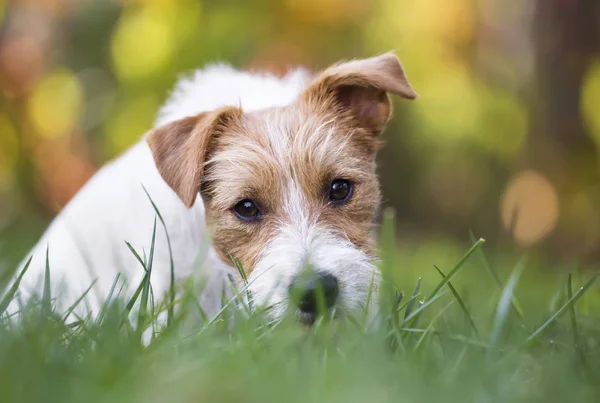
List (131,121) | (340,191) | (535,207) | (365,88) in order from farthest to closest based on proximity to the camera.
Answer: (131,121) → (535,207) → (365,88) → (340,191)

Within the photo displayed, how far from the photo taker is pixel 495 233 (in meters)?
10.4

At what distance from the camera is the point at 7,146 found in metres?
9.84

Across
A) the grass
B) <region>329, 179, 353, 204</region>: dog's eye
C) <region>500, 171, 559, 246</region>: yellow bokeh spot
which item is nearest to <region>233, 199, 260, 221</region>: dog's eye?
<region>329, 179, 353, 204</region>: dog's eye

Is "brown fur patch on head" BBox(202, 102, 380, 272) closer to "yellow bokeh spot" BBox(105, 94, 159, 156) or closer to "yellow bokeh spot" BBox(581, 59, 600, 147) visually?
"yellow bokeh spot" BBox(581, 59, 600, 147)

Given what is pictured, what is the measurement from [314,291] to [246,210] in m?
0.85

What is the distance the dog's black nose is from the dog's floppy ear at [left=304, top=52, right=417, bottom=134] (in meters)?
1.12

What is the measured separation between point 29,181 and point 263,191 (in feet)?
23.3

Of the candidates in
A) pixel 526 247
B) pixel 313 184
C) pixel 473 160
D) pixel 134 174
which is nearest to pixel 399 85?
pixel 313 184

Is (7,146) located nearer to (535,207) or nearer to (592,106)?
(535,207)

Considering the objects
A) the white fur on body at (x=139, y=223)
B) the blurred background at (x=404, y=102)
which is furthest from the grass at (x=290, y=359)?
the blurred background at (x=404, y=102)

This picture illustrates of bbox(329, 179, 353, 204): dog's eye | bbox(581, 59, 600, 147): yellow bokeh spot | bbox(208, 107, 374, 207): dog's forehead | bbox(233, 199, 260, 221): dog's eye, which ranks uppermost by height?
bbox(208, 107, 374, 207): dog's forehead

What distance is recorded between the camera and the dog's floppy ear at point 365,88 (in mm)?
3887

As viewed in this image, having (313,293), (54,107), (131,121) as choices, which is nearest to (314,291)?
(313,293)

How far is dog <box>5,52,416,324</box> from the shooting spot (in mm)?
3484
